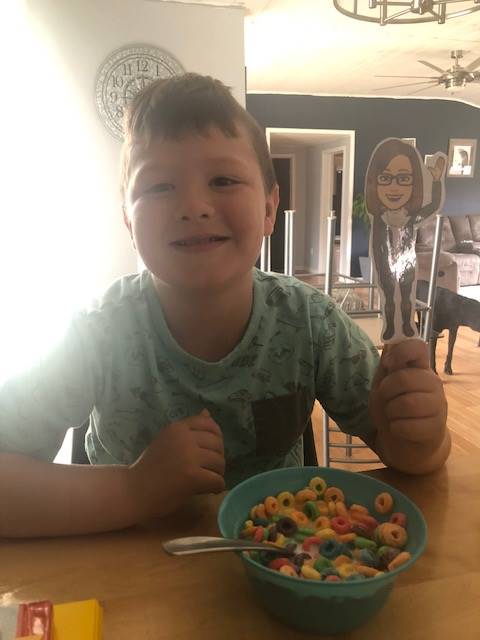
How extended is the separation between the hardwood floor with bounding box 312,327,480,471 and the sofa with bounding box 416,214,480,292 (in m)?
1.02

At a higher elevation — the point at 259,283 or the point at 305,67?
the point at 305,67

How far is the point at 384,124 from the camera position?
7223mm

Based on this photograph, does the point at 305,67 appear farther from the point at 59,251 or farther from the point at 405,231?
the point at 405,231

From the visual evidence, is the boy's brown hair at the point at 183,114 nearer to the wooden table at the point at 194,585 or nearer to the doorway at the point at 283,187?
the wooden table at the point at 194,585

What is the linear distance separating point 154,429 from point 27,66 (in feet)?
8.90

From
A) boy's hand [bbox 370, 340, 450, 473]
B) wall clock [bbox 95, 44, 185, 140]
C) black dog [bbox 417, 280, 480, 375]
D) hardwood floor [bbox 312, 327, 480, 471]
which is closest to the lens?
boy's hand [bbox 370, 340, 450, 473]

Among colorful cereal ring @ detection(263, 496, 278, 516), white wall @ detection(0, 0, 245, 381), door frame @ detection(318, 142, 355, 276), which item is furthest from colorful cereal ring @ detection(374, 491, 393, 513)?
door frame @ detection(318, 142, 355, 276)

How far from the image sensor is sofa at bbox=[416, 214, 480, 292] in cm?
584

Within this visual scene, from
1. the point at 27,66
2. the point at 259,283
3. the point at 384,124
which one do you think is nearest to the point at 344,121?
the point at 384,124

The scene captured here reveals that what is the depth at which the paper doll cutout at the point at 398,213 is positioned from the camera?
0.64 metres

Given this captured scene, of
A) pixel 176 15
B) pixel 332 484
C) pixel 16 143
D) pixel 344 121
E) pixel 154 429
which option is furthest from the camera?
pixel 344 121

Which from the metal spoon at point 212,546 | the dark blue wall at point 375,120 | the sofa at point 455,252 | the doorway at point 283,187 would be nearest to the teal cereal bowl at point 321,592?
the metal spoon at point 212,546

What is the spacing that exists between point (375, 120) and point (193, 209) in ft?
23.7

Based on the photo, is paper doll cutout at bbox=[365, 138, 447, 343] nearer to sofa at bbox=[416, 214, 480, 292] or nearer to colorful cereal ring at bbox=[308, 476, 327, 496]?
colorful cereal ring at bbox=[308, 476, 327, 496]
